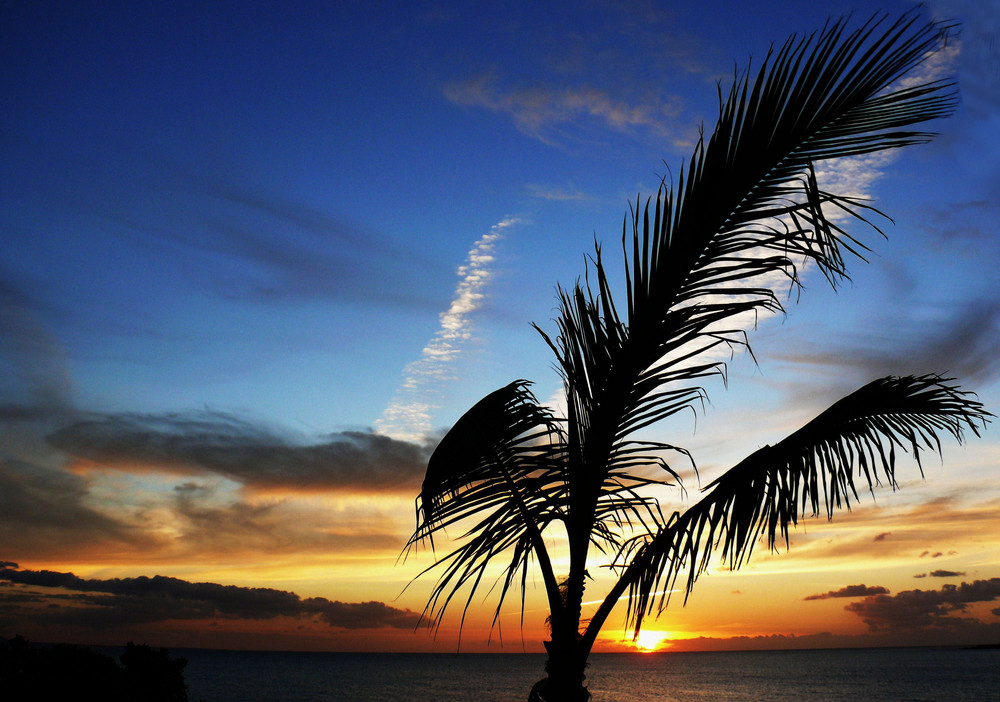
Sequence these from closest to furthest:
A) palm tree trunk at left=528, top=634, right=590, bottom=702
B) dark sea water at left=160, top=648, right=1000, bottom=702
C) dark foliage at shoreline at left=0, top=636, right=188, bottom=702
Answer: palm tree trunk at left=528, top=634, right=590, bottom=702
dark foliage at shoreline at left=0, top=636, right=188, bottom=702
dark sea water at left=160, top=648, right=1000, bottom=702

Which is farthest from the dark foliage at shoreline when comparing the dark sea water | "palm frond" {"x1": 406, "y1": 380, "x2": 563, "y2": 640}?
the dark sea water

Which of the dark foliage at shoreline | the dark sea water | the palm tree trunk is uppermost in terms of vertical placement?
the palm tree trunk

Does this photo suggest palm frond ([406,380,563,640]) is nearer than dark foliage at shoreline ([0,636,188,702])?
Yes

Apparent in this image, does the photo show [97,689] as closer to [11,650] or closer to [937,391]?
[11,650]

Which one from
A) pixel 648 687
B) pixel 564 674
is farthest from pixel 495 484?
pixel 648 687

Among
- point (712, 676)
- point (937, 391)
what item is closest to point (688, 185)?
point (937, 391)

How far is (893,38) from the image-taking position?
228cm

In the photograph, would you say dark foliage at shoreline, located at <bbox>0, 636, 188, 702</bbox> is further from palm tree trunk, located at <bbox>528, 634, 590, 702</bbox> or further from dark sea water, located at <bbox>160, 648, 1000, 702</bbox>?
dark sea water, located at <bbox>160, 648, 1000, 702</bbox>

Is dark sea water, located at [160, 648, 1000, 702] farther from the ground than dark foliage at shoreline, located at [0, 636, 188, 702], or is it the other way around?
dark foliage at shoreline, located at [0, 636, 188, 702]

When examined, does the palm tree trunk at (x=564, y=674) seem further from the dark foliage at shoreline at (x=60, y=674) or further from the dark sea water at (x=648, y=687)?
the dark sea water at (x=648, y=687)

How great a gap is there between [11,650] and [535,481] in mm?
7798

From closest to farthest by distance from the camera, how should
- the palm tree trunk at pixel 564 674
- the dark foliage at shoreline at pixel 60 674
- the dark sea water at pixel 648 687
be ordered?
1. the palm tree trunk at pixel 564 674
2. the dark foliage at shoreline at pixel 60 674
3. the dark sea water at pixel 648 687

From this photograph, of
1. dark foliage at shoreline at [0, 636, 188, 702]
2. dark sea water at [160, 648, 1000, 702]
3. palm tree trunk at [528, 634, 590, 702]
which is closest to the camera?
palm tree trunk at [528, 634, 590, 702]

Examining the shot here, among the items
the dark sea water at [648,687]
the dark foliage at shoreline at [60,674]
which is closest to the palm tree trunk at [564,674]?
the dark foliage at shoreline at [60,674]
